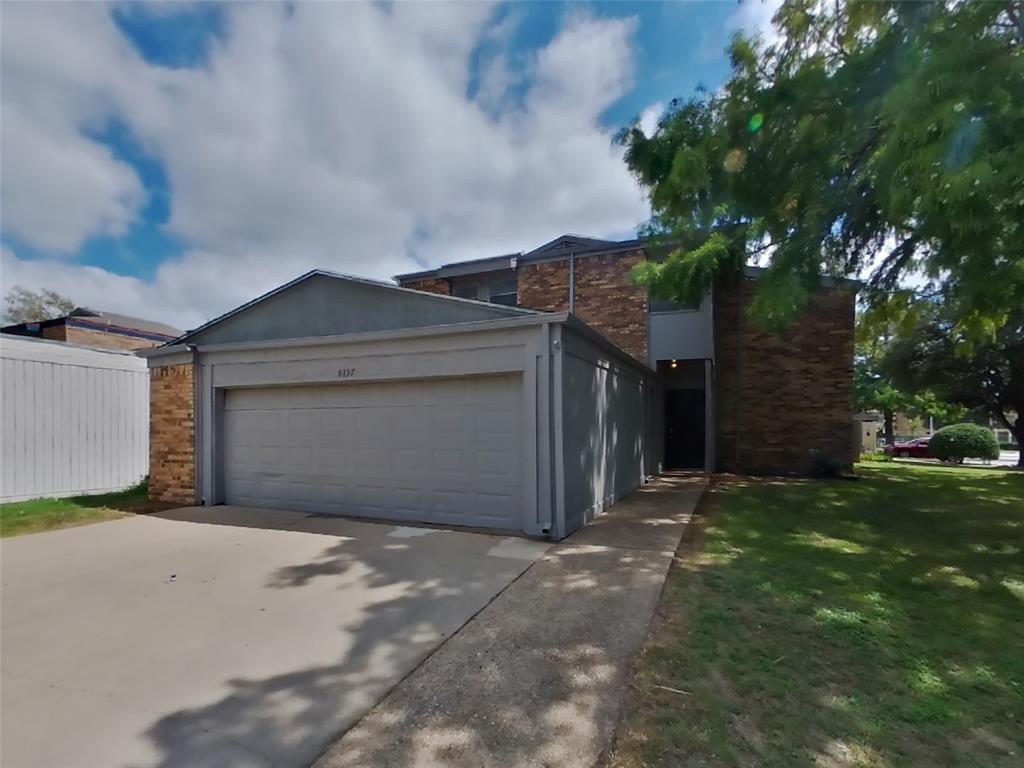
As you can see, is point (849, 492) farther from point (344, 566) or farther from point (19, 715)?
point (19, 715)

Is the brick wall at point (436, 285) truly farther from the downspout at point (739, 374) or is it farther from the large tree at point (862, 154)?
the downspout at point (739, 374)

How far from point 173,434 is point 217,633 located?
272 inches

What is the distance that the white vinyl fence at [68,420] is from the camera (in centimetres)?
872

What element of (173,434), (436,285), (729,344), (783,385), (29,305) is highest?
(29,305)

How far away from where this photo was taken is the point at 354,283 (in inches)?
298

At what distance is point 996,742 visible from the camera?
2.32 m

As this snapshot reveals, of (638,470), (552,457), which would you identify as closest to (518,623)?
(552,457)

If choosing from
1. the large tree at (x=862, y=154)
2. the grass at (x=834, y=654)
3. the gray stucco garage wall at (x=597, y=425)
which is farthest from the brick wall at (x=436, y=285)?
the grass at (x=834, y=654)

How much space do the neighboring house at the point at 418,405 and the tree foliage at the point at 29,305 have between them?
3263cm

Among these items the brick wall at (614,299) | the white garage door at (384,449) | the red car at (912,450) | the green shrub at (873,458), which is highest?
the brick wall at (614,299)

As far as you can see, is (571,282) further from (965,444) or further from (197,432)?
(965,444)

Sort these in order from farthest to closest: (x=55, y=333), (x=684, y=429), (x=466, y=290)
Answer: (x=55, y=333) → (x=684, y=429) → (x=466, y=290)

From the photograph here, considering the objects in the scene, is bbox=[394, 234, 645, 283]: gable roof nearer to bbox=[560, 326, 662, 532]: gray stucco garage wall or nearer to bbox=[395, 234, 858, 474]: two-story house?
bbox=[395, 234, 858, 474]: two-story house

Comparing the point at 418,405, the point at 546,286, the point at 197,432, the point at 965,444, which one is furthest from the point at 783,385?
the point at 965,444
